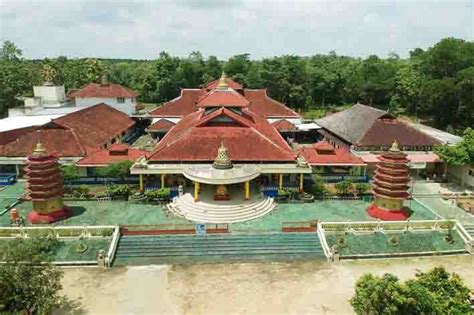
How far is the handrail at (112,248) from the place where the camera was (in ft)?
59.5

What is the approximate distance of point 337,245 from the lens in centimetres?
1922

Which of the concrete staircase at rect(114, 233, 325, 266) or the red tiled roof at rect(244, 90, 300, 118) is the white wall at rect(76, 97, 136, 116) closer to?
the red tiled roof at rect(244, 90, 300, 118)

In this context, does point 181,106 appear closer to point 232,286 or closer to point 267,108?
point 267,108

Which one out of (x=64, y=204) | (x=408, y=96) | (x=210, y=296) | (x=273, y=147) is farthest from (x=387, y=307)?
(x=408, y=96)

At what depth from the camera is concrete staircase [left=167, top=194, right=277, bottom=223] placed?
21906 mm

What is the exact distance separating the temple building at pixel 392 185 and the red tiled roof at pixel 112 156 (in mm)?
14459

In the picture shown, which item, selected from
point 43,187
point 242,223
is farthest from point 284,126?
point 43,187

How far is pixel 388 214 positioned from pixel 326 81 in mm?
40333

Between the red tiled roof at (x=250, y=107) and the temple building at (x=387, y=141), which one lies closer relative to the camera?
the temple building at (x=387, y=141)

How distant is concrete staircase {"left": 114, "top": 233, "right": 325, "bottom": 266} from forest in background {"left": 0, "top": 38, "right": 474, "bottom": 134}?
91.2 ft

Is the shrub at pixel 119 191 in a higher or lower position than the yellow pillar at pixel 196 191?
lower

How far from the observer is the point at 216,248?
765 inches

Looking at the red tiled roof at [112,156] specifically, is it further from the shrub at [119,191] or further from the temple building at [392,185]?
the temple building at [392,185]

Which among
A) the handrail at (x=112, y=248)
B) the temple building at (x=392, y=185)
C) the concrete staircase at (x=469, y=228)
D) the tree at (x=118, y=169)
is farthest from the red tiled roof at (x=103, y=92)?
the concrete staircase at (x=469, y=228)
